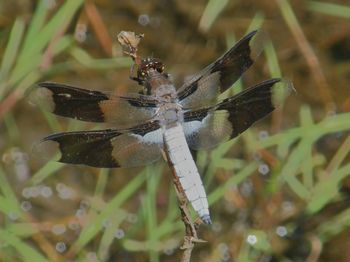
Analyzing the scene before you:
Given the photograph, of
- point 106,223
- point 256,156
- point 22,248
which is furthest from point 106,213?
point 256,156

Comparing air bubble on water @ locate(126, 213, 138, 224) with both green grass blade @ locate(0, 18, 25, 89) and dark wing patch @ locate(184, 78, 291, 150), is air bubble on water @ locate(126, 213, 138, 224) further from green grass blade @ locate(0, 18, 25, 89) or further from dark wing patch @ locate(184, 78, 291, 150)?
green grass blade @ locate(0, 18, 25, 89)

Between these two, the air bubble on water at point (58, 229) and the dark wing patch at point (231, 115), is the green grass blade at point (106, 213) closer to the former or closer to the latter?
the air bubble on water at point (58, 229)

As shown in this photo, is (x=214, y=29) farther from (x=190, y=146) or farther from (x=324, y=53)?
(x=190, y=146)

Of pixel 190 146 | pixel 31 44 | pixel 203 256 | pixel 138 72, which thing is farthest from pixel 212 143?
pixel 31 44

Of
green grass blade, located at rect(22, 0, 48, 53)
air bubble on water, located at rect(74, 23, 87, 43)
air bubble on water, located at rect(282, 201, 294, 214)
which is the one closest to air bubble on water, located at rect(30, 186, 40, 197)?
green grass blade, located at rect(22, 0, 48, 53)

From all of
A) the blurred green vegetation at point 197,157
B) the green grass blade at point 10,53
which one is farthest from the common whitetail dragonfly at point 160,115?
the green grass blade at point 10,53

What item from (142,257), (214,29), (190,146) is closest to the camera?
(190,146)

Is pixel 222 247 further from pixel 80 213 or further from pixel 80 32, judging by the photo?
pixel 80 32

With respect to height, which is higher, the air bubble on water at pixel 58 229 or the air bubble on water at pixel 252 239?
the air bubble on water at pixel 58 229
